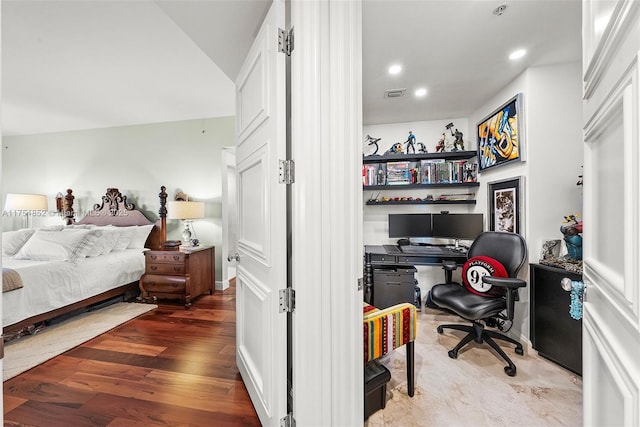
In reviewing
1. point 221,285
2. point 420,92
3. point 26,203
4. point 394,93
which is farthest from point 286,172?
point 26,203

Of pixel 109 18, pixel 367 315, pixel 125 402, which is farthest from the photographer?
pixel 109 18

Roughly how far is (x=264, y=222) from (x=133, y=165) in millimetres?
3958

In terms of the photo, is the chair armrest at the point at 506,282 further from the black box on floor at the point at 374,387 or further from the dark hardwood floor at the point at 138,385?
the dark hardwood floor at the point at 138,385

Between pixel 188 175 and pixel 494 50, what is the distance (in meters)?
3.78

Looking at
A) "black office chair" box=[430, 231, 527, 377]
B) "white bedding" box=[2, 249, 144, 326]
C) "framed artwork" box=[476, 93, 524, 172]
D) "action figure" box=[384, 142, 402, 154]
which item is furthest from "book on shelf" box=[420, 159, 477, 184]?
"white bedding" box=[2, 249, 144, 326]

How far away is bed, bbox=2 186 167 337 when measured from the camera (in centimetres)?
256

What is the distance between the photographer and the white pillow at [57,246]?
123 inches

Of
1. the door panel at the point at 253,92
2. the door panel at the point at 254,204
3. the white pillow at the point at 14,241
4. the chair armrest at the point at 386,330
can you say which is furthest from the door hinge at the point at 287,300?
the white pillow at the point at 14,241

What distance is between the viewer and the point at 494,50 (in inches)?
84.9

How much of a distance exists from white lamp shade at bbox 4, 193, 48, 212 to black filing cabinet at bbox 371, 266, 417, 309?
527 cm

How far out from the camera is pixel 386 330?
161 centimetres

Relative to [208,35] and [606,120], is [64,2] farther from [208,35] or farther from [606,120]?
[606,120]

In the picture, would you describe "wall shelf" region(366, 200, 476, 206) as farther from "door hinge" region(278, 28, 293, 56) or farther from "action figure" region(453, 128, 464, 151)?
"door hinge" region(278, 28, 293, 56)

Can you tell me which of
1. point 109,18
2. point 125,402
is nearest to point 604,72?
point 125,402
